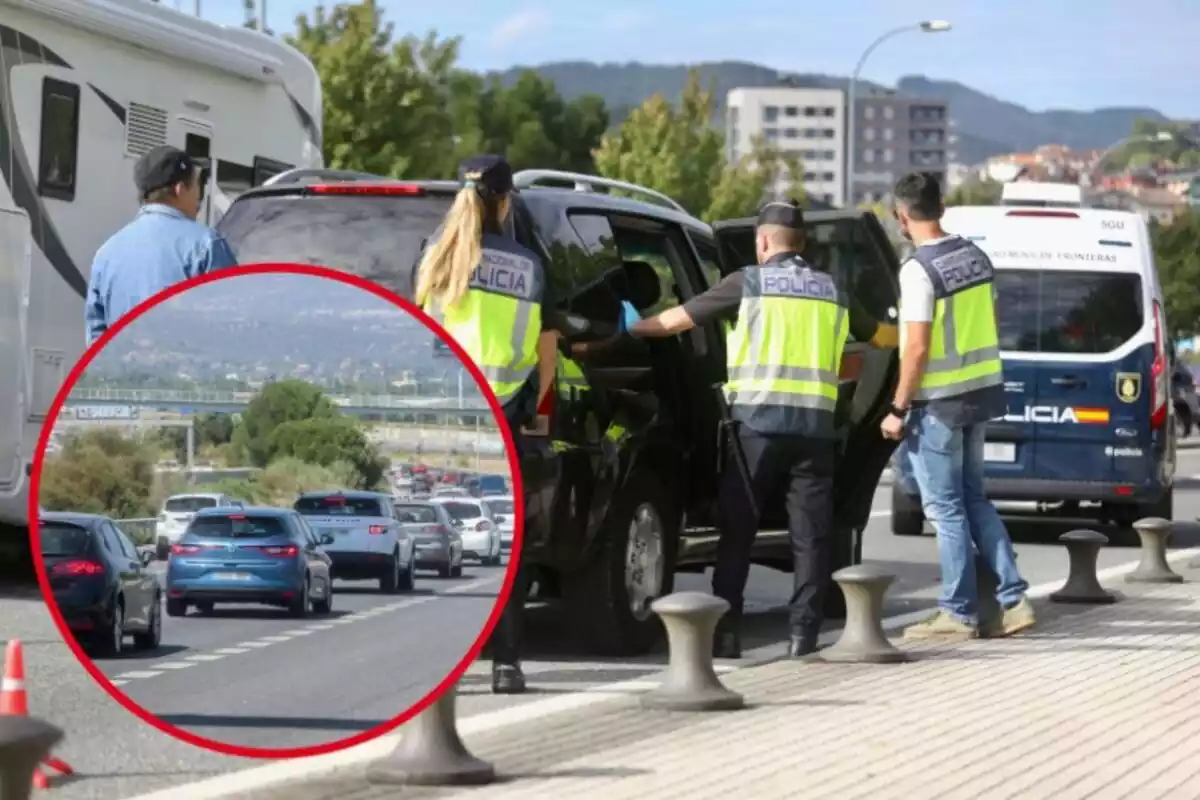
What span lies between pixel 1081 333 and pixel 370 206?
9.72 metres

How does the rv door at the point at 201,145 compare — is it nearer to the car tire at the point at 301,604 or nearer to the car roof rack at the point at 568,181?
the car roof rack at the point at 568,181

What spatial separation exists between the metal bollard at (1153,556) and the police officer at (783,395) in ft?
15.3

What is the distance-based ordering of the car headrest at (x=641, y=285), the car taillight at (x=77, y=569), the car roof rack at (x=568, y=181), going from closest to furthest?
the car taillight at (x=77, y=569), the car headrest at (x=641, y=285), the car roof rack at (x=568, y=181)

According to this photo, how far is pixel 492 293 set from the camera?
8133mm

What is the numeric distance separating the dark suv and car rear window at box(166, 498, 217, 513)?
317 centimetres

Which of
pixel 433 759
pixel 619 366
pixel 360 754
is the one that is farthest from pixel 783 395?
pixel 433 759

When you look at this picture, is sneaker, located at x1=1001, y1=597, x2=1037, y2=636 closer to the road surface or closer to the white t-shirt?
the road surface

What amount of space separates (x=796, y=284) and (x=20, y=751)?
18.4ft

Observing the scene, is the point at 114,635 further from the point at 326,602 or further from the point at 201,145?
the point at 201,145

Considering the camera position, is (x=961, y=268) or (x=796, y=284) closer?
(x=796, y=284)

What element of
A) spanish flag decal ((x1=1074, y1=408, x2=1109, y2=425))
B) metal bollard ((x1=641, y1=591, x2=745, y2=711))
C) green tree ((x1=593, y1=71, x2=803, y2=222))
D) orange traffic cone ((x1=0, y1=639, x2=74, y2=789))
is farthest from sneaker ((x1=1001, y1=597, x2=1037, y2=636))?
green tree ((x1=593, y1=71, x2=803, y2=222))

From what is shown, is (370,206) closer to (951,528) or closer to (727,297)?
(727,297)

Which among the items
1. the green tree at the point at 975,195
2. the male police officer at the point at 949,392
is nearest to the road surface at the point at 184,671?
the male police officer at the point at 949,392

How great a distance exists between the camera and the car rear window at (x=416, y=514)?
20.0 ft
